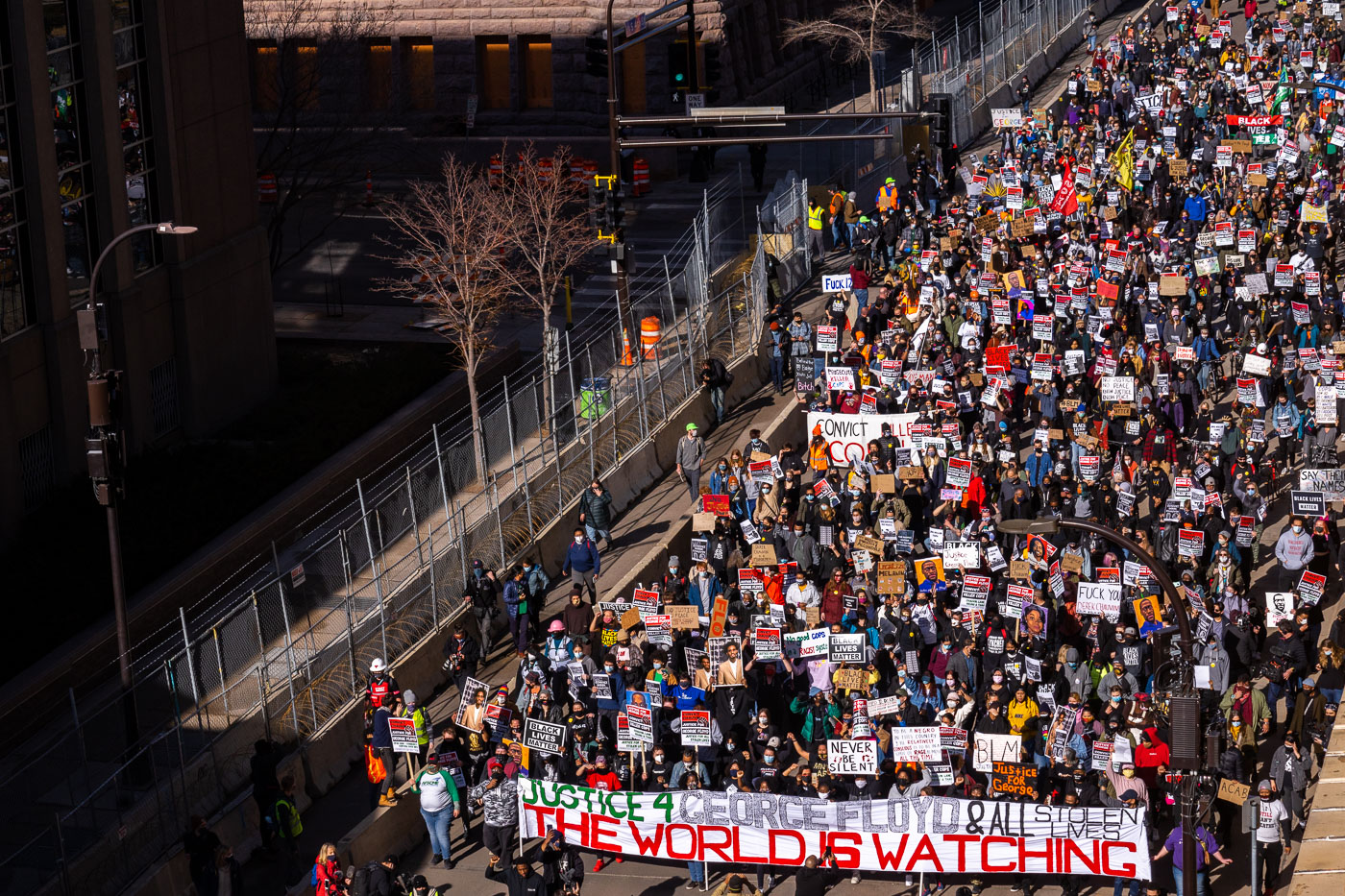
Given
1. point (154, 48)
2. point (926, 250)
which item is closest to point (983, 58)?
point (926, 250)

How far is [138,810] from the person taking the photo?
22172mm

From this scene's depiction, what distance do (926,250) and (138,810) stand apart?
731 inches

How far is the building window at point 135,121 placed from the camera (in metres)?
32.5

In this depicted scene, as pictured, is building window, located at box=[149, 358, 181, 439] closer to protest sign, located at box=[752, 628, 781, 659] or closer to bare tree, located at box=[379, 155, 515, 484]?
bare tree, located at box=[379, 155, 515, 484]

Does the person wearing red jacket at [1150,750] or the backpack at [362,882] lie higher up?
the person wearing red jacket at [1150,750]

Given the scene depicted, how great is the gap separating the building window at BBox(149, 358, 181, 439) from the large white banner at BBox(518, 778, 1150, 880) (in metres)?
13.8

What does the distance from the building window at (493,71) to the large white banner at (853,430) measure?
75.0ft

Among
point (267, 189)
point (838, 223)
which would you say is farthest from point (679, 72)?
point (267, 189)

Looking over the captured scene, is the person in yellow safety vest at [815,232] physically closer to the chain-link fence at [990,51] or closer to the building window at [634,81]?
the chain-link fence at [990,51]

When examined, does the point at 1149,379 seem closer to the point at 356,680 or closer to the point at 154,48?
the point at 356,680

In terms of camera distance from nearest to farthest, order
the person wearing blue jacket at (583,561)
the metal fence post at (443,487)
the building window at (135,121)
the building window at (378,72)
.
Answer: the person wearing blue jacket at (583,561), the metal fence post at (443,487), the building window at (135,121), the building window at (378,72)

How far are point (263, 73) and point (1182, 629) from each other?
1482 inches

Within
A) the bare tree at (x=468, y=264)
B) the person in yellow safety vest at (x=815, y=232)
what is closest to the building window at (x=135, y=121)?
the bare tree at (x=468, y=264)

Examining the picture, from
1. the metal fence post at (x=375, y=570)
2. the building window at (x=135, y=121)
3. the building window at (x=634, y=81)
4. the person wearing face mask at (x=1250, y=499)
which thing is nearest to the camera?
the person wearing face mask at (x=1250, y=499)
